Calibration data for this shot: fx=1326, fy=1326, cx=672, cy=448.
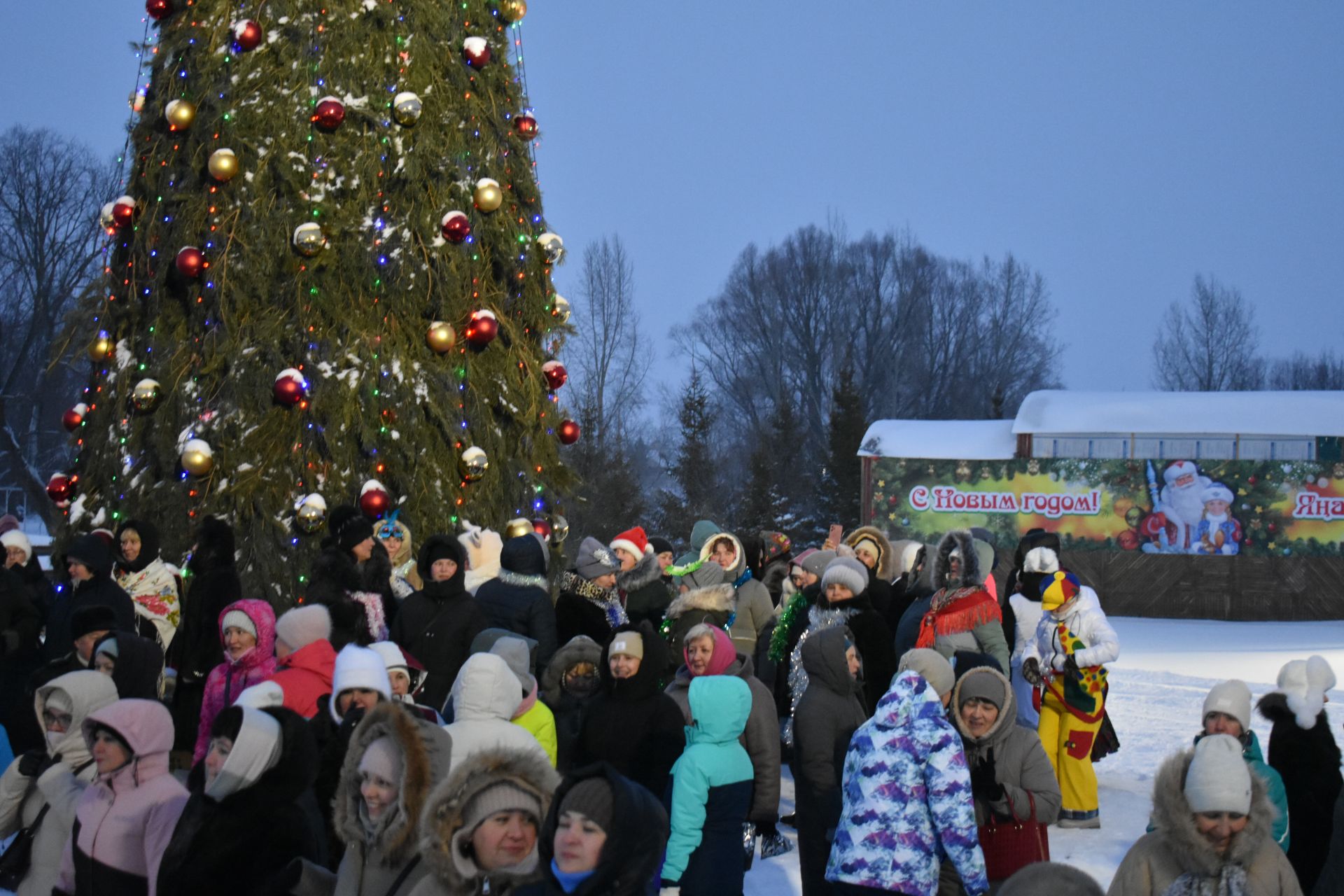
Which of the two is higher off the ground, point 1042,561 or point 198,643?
point 1042,561

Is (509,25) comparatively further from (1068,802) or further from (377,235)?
(1068,802)

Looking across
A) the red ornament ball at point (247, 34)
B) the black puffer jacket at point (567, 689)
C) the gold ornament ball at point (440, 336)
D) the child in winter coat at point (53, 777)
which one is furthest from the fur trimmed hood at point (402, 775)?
the red ornament ball at point (247, 34)

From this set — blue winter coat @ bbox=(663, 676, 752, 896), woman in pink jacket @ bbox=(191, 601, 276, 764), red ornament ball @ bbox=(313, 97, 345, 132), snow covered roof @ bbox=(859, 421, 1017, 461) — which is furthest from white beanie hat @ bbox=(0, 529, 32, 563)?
snow covered roof @ bbox=(859, 421, 1017, 461)

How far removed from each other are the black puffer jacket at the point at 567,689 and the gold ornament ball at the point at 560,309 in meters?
5.06

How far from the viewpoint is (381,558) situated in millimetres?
7984

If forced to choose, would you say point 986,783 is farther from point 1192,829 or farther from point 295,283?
point 295,283

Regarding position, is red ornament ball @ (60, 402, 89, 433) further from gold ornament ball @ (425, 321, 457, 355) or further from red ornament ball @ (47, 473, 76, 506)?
gold ornament ball @ (425, 321, 457, 355)

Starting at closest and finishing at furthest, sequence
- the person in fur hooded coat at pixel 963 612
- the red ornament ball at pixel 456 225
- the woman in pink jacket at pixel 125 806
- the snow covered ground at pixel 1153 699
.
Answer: the woman in pink jacket at pixel 125 806
the snow covered ground at pixel 1153 699
the person in fur hooded coat at pixel 963 612
the red ornament ball at pixel 456 225

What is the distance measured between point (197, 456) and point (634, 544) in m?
3.26

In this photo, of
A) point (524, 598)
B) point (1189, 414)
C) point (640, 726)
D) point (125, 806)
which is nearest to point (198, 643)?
point (524, 598)

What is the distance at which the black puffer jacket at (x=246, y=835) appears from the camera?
159 inches

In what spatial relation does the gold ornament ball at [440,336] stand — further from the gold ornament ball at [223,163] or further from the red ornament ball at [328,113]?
the gold ornament ball at [223,163]

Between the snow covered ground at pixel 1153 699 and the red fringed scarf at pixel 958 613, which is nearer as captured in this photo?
the snow covered ground at pixel 1153 699

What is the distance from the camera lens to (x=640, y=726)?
5750mm
